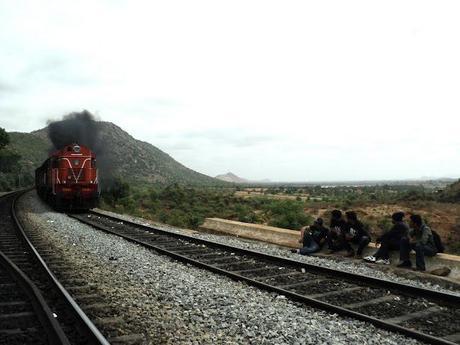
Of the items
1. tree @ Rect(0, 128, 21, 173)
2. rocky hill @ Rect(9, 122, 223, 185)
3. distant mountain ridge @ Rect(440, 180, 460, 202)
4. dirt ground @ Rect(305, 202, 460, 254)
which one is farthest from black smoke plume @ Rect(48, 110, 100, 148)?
rocky hill @ Rect(9, 122, 223, 185)

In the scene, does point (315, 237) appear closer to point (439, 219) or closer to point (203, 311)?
point (203, 311)

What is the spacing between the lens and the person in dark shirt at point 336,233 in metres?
10.9

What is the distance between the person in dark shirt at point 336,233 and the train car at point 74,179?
15.1 meters

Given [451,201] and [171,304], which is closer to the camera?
[171,304]

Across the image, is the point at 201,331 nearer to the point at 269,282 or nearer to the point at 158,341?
the point at 158,341

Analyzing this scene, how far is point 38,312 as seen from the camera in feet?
18.4

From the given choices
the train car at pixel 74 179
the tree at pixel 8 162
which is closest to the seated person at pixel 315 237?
the train car at pixel 74 179

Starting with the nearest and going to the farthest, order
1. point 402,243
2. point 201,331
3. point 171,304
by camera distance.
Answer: point 201,331 < point 171,304 < point 402,243

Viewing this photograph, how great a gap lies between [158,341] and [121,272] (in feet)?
12.1

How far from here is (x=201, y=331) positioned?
17.3ft

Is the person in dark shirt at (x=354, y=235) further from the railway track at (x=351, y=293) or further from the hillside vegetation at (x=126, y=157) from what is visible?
the hillside vegetation at (x=126, y=157)

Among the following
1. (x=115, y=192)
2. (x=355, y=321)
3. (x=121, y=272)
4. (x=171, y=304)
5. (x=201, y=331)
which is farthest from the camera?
(x=115, y=192)

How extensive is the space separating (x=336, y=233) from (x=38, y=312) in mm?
7561

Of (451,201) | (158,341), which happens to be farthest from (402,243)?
(451,201)
